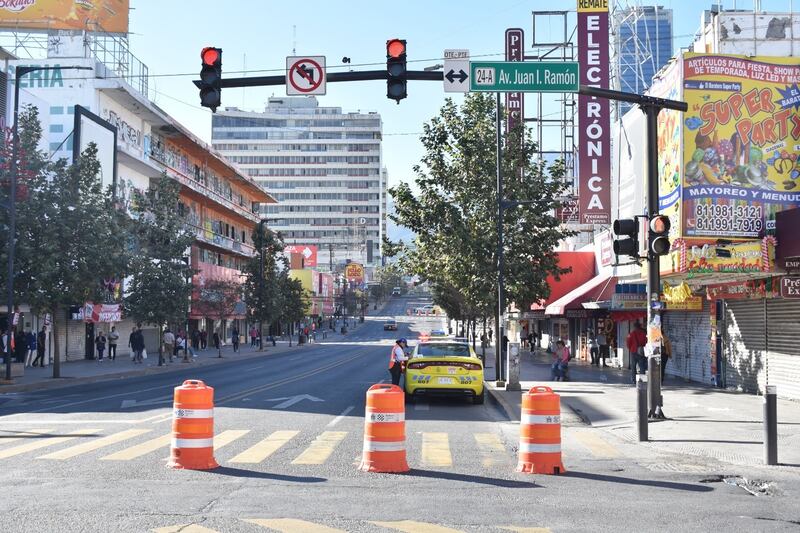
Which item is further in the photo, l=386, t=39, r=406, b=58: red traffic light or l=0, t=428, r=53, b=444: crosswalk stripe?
l=386, t=39, r=406, b=58: red traffic light

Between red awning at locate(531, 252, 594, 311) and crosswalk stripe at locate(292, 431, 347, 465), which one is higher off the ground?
red awning at locate(531, 252, 594, 311)

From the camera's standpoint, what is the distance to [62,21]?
50281 mm

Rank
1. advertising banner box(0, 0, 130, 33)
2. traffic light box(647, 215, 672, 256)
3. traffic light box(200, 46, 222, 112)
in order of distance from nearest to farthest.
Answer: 1. traffic light box(200, 46, 222, 112)
2. traffic light box(647, 215, 672, 256)
3. advertising banner box(0, 0, 130, 33)

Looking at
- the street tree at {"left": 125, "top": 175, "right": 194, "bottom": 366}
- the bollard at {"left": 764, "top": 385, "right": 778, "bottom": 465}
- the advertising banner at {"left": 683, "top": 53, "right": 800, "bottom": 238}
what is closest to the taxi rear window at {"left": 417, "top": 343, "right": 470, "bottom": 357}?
the advertising banner at {"left": 683, "top": 53, "right": 800, "bottom": 238}

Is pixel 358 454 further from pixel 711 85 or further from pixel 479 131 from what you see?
pixel 479 131

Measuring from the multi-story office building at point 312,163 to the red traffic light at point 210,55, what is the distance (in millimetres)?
163742

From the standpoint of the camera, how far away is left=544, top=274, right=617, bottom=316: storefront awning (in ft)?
112

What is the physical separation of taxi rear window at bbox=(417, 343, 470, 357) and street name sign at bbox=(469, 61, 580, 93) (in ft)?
26.6

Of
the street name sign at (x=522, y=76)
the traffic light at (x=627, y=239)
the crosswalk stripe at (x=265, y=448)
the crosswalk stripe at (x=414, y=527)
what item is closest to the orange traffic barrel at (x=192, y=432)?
the crosswalk stripe at (x=265, y=448)

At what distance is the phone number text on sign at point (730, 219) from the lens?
22.5 m

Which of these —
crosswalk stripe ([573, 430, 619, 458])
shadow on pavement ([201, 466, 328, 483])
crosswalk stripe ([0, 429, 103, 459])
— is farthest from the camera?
crosswalk stripe ([573, 430, 619, 458])

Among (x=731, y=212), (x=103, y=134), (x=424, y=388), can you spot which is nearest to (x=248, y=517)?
(x=424, y=388)

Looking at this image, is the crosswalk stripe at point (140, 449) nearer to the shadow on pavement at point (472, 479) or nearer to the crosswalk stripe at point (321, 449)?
the crosswalk stripe at point (321, 449)

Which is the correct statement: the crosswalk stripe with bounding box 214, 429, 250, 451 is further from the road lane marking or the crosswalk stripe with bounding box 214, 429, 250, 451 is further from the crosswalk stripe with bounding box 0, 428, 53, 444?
the crosswalk stripe with bounding box 0, 428, 53, 444
